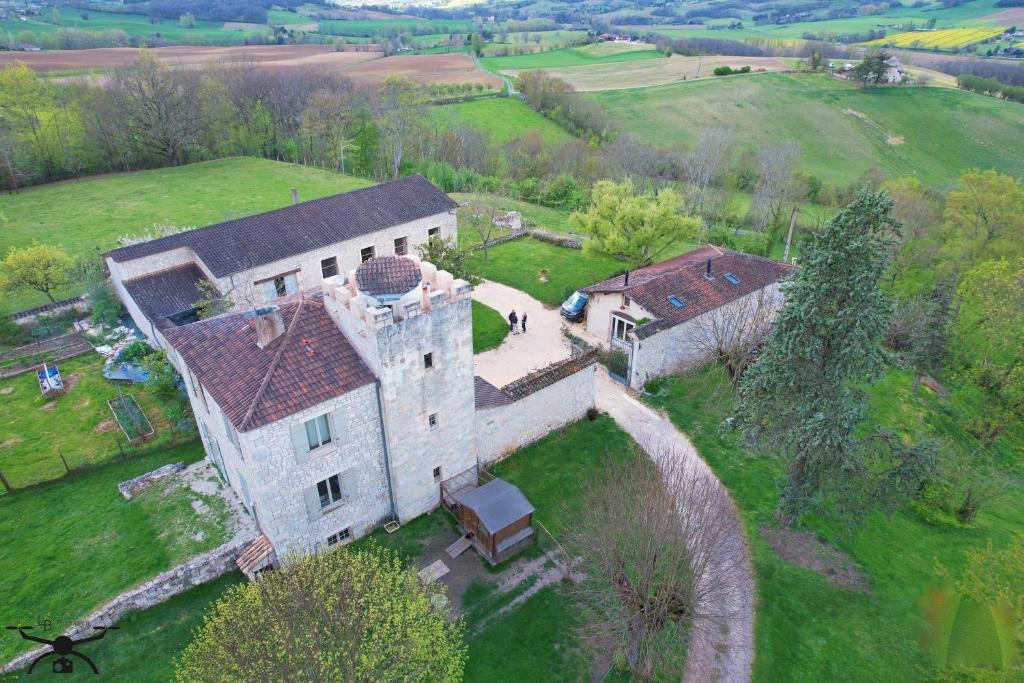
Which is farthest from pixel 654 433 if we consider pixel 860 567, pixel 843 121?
pixel 843 121

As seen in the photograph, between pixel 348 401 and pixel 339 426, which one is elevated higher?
pixel 348 401

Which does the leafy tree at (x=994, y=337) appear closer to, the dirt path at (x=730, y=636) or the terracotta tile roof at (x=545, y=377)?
the dirt path at (x=730, y=636)

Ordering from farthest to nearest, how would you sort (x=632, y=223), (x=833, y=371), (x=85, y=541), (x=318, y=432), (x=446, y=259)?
(x=632, y=223), (x=446, y=259), (x=85, y=541), (x=318, y=432), (x=833, y=371)

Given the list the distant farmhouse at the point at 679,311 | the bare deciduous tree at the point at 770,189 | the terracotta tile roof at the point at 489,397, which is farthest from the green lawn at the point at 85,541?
the bare deciduous tree at the point at 770,189

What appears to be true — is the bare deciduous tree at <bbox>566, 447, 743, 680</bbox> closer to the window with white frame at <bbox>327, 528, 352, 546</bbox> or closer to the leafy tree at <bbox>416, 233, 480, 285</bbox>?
the window with white frame at <bbox>327, 528, 352, 546</bbox>

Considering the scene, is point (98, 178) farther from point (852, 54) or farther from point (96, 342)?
point (852, 54)

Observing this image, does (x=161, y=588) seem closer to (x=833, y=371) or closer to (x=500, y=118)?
(x=833, y=371)

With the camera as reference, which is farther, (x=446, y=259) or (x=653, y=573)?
(x=446, y=259)
